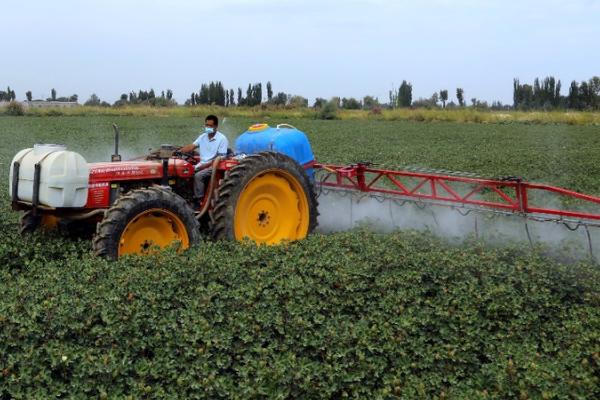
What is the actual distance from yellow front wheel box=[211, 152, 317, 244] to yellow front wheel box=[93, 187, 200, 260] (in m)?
0.44

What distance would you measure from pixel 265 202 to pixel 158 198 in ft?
4.84

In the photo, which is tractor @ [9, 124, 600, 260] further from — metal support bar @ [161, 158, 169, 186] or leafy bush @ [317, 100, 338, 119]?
leafy bush @ [317, 100, 338, 119]

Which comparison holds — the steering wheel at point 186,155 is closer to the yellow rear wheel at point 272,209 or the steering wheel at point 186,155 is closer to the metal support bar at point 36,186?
the yellow rear wheel at point 272,209

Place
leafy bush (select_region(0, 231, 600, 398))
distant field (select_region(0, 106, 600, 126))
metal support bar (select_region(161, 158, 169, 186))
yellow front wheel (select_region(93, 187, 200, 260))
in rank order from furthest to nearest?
distant field (select_region(0, 106, 600, 126)), metal support bar (select_region(161, 158, 169, 186)), yellow front wheel (select_region(93, 187, 200, 260)), leafy bush (select_region(0, 231, 600, 398))

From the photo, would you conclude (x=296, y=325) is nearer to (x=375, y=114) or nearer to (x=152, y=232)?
(x=152, y=232)

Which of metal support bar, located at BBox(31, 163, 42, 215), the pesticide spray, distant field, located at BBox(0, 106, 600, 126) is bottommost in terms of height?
the pesticide spray

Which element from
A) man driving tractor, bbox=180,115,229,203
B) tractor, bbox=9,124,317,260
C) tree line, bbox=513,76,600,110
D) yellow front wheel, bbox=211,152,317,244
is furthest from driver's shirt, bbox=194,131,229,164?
tree line, bbox=513,76,600,110

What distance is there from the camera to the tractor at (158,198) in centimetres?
560

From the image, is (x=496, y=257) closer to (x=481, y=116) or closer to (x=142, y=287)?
(x=142, y=287)

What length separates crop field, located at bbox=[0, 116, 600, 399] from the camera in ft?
12.5

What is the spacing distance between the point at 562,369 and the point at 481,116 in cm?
4172

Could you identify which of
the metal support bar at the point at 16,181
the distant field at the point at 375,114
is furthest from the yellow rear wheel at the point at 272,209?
the distant field at the point at 375,114

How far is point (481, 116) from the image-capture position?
43.7 metres

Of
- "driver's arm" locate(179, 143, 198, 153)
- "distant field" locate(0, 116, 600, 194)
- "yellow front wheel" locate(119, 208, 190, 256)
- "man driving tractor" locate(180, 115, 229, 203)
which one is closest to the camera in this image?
"yellow front wheel" locate(119, 208, 190, 256)
